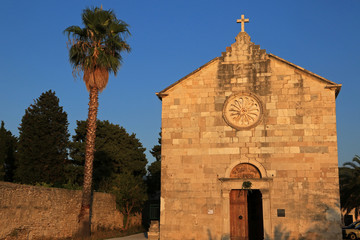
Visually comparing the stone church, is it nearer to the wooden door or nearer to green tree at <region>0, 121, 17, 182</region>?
the wooden door

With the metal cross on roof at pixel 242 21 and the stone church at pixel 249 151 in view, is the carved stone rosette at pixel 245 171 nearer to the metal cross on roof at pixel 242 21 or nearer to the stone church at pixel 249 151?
the stone church at pixel 249 151

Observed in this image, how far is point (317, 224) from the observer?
15406 mm

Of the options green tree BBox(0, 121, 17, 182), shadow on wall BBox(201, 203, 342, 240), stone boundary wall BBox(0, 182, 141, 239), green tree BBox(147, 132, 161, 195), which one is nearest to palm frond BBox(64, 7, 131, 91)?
stone boundary wall BBox(0, 182, 141, 239)

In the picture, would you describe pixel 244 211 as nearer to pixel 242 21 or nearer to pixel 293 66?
pixel 293 66

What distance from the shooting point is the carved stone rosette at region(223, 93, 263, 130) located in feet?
Answer: 55.1

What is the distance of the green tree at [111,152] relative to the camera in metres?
36.7

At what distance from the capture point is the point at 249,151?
16.5 meters

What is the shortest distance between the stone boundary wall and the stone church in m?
5.19

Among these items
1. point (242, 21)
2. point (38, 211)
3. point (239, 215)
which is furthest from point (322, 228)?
point (38, 211)

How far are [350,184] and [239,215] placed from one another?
50.9 feet

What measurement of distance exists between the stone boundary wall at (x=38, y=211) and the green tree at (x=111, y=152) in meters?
15.2

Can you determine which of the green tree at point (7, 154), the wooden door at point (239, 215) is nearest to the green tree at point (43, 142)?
the green tree at point (7, 154)

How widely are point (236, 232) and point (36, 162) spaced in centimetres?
1940

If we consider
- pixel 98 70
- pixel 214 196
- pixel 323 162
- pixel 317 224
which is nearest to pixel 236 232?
pixel 214 196
